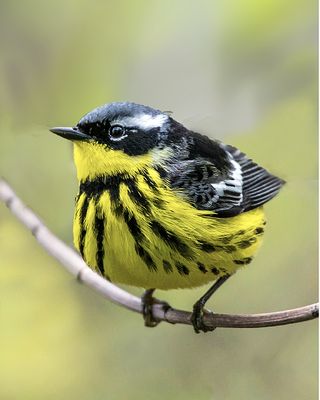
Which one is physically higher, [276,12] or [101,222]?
[276,12]

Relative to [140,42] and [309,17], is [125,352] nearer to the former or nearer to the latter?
[140,42]

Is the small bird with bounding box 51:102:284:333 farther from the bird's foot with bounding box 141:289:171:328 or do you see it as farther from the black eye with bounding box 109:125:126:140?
the bird's foot with bounding box 141:289:171:328

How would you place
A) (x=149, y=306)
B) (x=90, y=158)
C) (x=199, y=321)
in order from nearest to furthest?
(x=90, y=158) < (x=199, y=321) < (x=149, y=306)

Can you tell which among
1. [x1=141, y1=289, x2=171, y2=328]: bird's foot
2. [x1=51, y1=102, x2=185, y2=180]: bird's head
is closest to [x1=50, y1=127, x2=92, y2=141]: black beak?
[x1=51, y1=102, x2=185, y2=180]: bird's head

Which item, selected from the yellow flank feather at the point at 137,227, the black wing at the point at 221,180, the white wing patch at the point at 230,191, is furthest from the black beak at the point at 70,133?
the white wing patch at the point at 230,191

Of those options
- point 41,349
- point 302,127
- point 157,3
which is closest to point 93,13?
point 157,3

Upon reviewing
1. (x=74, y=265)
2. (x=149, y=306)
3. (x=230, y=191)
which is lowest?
(x=149, y=306)

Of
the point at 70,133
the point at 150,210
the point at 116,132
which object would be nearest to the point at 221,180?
the point at 150,210

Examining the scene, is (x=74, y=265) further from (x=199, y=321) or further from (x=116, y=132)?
(x=116, y=132)
